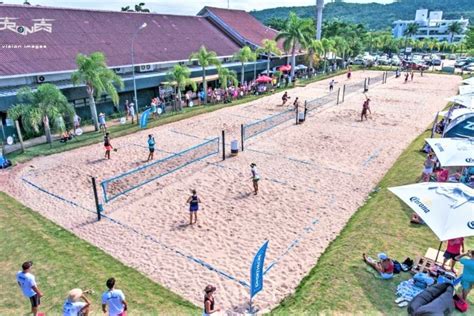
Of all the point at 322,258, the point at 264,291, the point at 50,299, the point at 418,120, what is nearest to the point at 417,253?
the point at 322,258

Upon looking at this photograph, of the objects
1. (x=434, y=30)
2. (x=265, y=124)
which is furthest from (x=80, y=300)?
(x=434, y=30)

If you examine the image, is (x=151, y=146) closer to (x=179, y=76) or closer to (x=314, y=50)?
(x=179, y=76)

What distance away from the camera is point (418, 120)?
24969mm

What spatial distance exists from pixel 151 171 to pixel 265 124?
9982mm

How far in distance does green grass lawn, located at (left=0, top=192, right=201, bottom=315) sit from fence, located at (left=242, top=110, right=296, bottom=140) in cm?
1254

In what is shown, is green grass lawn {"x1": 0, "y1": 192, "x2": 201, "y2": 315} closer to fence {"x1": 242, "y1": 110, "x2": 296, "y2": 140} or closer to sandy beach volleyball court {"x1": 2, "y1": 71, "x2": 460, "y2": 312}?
sandy beach volleyball court {"x1": 2, "y1": 71, "x2": 460, "y2": 312}

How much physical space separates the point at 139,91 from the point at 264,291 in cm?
2398

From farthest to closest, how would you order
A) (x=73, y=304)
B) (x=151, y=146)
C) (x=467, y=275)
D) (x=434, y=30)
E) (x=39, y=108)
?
(x=434, y=30), (x=39, y=108), (x=151, y=146), (x=467, y=275), (x=73, y=304)

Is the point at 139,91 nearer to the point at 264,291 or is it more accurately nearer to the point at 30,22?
the point at 30,22

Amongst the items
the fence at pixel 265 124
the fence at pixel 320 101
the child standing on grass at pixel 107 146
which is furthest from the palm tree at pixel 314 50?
the child standing on grass at pixel 107 146

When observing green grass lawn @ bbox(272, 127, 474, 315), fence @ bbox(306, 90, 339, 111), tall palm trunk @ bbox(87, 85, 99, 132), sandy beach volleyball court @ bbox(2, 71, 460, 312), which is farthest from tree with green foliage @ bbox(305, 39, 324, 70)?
green grass lawn @ bbox(272, 127, 474, 315)

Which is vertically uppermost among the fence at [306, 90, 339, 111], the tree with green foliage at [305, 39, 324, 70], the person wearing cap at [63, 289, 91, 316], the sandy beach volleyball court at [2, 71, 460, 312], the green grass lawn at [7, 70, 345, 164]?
the tree with green foliage at [305, 39, 324, 70]

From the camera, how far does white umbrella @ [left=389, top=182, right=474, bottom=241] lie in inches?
291

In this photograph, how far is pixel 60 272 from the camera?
9.23 meters
